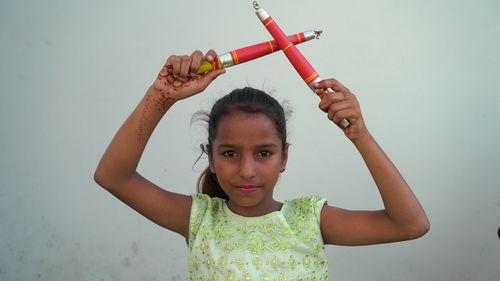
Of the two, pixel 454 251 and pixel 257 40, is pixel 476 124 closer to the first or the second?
pixel 454 251

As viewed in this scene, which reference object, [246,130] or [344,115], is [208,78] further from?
[344,115]

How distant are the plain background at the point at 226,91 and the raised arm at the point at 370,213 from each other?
2.51ft

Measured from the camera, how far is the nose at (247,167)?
891mm

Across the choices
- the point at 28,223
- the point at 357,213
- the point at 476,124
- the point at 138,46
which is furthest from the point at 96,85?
the point at 476,124

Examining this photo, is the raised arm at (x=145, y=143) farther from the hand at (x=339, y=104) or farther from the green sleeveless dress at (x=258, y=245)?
the hand at (x=339, y=104)

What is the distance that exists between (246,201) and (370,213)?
0.77 ft

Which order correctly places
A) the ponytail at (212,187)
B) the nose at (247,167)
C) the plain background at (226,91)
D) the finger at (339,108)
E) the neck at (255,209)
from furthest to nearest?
the plain background at (226,91) → the ponytail at (212,187) → the neck at (255,209) → the nose at (247,167) → the finger at (339,108)

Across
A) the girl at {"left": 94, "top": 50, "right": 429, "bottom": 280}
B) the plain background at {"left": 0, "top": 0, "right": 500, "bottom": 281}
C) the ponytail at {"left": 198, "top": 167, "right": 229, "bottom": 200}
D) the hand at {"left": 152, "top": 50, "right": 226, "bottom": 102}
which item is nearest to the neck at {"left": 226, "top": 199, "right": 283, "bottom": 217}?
the girl at {"left": 94, "top": 50, "right": 429, "bottom": 280}

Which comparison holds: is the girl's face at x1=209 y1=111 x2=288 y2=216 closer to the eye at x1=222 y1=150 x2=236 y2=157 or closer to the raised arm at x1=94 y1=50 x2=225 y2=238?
→ the eye at x1=222 y1=150 x2=236 y2=157

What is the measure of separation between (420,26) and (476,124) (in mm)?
395

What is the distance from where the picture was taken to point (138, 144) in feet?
2.93

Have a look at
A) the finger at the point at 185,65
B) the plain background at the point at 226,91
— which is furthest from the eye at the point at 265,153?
the plain background at the point at 226,91

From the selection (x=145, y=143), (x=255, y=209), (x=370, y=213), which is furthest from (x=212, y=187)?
(x=370, y=213)

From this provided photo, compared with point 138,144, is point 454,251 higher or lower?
lower
